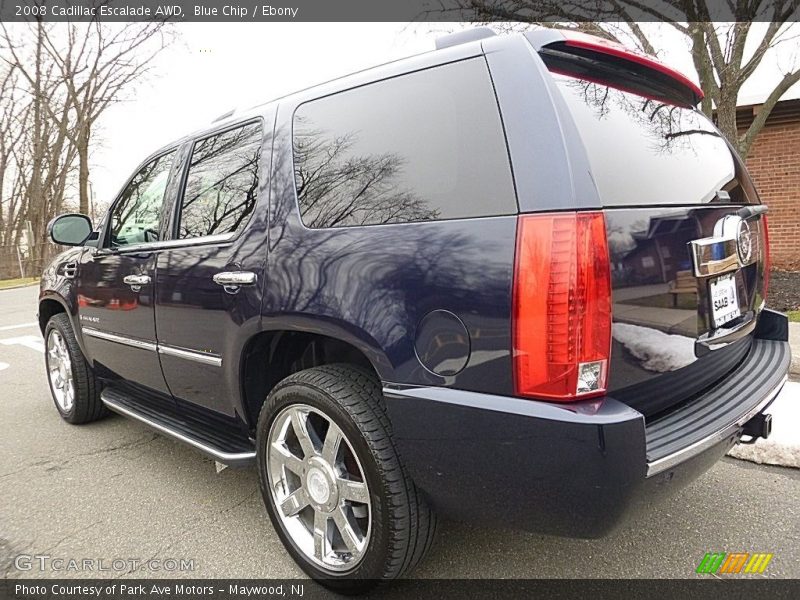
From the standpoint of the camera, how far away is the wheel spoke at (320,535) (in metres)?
2.14

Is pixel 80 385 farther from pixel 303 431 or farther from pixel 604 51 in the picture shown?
pixel 604 51

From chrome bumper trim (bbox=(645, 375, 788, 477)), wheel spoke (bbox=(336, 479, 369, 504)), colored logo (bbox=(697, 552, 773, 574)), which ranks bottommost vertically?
colored logo (bbox=(697, 552, 773, 574))

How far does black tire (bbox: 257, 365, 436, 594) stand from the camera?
1.85 meters

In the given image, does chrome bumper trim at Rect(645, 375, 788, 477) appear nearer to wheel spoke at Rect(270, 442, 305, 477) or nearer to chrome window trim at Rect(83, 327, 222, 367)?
wheel spoke at Rect(270, 442, 305, 477)

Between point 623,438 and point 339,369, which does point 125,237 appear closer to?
point 339,369

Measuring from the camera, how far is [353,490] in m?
2.00

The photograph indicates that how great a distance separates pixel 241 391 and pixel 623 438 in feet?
5.28

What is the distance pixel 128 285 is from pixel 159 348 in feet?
1.46

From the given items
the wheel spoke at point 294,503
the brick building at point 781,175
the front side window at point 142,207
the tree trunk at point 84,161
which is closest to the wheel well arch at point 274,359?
the wheel spoke at point 294,503

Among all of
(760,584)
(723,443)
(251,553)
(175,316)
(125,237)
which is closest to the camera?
(723,443)

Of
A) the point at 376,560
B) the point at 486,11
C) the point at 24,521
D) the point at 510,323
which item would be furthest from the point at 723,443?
the point at 486,11

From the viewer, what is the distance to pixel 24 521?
9.02ft

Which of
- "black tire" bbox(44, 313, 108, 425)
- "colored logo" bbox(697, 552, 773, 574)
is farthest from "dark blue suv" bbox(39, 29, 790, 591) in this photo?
"black tire" bbox(44, 313, 108, 425)

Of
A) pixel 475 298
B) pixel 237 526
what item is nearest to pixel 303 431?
pixel 237 526
